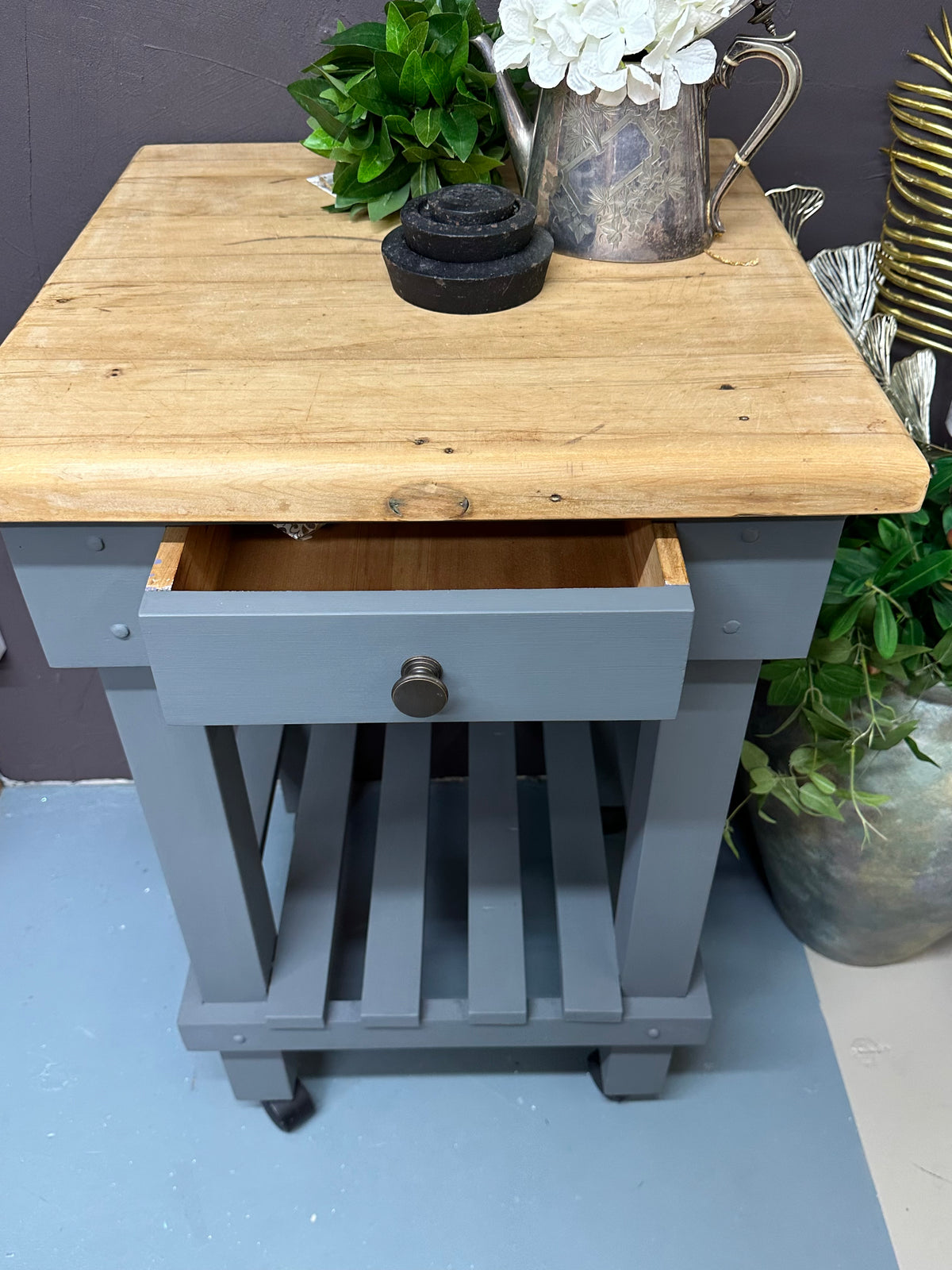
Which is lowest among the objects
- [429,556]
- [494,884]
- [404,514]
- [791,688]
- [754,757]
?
[494,884]

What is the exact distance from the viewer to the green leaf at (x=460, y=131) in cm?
77

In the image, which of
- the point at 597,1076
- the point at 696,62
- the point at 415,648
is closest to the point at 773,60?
the point at 696,62

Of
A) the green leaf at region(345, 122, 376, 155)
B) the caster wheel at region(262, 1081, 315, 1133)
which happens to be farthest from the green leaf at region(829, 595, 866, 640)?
the caster wheel at region(262, 1081, 315, 1133)

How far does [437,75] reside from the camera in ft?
2.50

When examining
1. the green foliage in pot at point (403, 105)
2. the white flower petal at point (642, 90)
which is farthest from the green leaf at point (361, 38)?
the white flower petal at point (642, 90)

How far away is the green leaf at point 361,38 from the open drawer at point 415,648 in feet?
1.34

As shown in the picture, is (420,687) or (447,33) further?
(447,33)

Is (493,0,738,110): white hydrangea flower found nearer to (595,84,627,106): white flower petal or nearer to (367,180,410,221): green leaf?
(595,84,627,106): white flower petal

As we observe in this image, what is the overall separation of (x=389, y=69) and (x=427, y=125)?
47 millimetres

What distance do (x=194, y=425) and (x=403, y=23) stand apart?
15.1 inches

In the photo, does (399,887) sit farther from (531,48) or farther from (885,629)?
(531,48)

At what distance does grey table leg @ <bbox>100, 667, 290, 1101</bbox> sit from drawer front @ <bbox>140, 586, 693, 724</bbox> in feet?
0.49

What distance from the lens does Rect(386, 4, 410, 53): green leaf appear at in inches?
29.8

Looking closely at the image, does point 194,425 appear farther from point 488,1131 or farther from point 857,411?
point 488,1131
